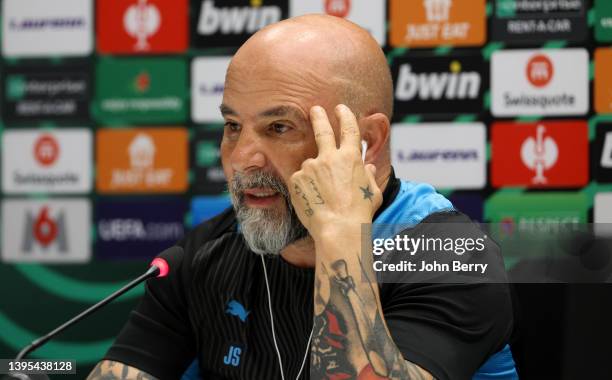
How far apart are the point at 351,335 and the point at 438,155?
191cm


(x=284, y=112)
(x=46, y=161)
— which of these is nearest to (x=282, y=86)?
(x=284, y=112)

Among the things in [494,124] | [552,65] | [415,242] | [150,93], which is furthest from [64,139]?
[415,242]

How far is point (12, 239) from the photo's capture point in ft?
11.1

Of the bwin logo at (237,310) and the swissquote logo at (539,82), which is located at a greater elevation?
the swissquote logo at (539,82)

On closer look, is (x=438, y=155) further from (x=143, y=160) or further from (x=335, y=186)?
(x=335, y=186)

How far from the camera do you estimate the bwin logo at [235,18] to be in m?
3.24

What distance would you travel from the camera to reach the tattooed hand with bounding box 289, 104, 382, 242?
135 cm

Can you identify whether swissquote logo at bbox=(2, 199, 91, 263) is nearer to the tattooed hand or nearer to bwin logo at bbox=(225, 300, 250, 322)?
bwin logo at bbox=(225, 300, 250, 322)

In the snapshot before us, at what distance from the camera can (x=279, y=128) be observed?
5.00 ft

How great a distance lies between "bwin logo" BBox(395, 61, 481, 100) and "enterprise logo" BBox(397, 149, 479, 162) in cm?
21

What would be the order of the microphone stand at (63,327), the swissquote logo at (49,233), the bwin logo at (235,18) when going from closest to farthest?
1. the microphone stand at (63,327)
2. the bwin logo at (235,18)
3. the swissquote logo at (49,233)

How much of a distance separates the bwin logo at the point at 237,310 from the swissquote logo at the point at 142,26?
186 centimetres

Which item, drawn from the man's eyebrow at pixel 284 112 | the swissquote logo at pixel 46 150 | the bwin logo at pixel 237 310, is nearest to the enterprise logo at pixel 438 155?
the swissquote logo at pixel 46 150

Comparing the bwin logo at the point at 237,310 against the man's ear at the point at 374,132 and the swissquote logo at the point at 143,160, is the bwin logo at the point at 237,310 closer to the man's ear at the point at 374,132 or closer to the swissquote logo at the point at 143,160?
the man's ear at the point at 374,132
